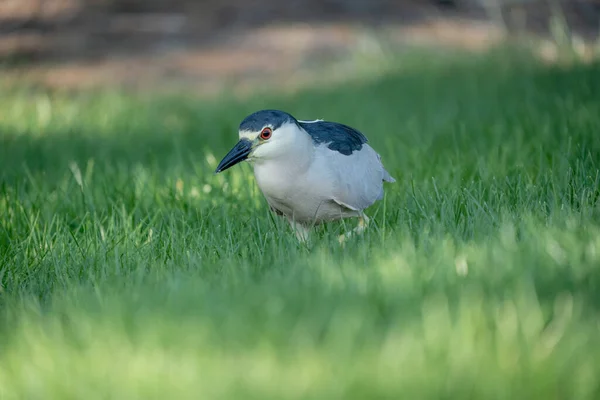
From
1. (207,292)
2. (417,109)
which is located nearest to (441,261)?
(207,292)

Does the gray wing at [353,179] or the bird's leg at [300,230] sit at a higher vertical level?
the gray wing at [353,179]

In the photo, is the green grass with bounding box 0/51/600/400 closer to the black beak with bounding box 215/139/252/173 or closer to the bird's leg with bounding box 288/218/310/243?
the bird's leg with bounding box 288/218/310/243

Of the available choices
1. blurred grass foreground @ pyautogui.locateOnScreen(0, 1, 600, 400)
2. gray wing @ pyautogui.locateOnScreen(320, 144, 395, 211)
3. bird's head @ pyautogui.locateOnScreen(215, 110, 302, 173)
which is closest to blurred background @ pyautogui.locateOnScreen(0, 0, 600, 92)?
blurred grass foreground @ pyautogui.locateOnScreen(0, 1, 600, 400)

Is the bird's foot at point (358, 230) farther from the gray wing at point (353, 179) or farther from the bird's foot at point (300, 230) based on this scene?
the bird's foot at point (300, 230)

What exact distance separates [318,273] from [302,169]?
989 millimetres

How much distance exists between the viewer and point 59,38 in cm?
1070

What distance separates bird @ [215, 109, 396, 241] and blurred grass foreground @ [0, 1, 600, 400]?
133 millimetres

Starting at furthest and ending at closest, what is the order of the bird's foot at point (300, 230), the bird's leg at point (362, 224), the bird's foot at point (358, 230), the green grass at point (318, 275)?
the bird's foot at point (300, 230) < the bird's leg at point (362, 224) < the bird's foot at point (358, 230) < the green grass at point (318, 275)

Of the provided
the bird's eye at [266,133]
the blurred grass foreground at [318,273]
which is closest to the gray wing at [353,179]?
the blurred grass foreground at [318,273]

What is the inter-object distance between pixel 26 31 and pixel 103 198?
661 centimetres

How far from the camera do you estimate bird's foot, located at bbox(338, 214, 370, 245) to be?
11.8ft

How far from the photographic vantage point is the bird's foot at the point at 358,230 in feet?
11.8

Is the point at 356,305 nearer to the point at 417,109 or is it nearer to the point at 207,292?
the point at 207,292

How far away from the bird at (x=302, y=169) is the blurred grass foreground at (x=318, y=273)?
133 mm
